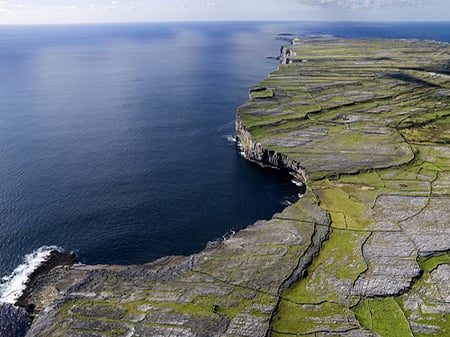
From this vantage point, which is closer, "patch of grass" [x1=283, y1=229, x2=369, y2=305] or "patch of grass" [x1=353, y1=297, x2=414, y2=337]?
"patch of grass" [x1=353, y1=297, x2=414, y2=337]

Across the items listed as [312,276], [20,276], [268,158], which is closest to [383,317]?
[312,276]

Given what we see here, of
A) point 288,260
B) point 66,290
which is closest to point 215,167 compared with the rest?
point 288,260

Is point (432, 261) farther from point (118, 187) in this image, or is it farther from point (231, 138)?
point (231, 138)

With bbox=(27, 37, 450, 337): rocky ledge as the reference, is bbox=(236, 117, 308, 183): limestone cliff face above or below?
above

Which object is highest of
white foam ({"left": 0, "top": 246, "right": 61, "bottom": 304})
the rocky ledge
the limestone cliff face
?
the limestone cliff face

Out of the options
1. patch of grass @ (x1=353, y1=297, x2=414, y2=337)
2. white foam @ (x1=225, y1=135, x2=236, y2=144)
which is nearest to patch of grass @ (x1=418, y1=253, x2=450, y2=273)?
patch of grass @ (x1=353, y1=297, x2=414, y2=337)

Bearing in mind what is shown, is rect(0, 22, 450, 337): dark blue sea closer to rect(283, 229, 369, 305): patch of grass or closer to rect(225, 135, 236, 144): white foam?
rect(225, 135, 236, 144): white foam

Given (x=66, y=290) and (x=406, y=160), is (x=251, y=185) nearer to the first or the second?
(x=406, y=160)
